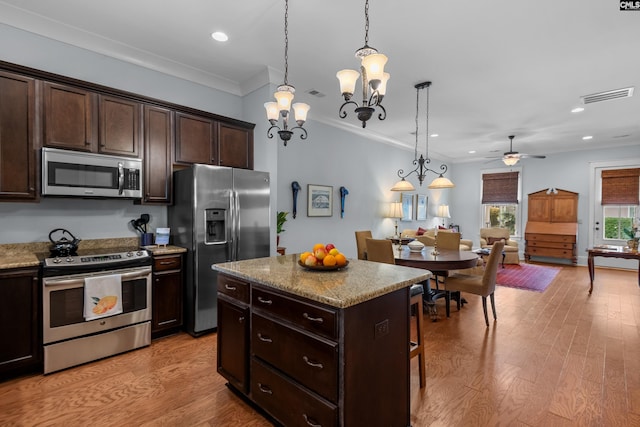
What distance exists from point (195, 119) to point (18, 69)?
1518 millimetres

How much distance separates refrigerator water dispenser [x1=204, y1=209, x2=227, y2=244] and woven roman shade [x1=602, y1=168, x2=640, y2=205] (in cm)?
896

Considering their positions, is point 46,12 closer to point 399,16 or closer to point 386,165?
point 399,16

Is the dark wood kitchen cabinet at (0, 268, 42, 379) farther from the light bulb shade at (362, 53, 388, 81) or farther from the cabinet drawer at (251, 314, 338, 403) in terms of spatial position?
the light bulb shade at (362, 53, 388, 81)

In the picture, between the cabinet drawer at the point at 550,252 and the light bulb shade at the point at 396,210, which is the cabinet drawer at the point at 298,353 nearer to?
the light bulb shade at the point at 396,210

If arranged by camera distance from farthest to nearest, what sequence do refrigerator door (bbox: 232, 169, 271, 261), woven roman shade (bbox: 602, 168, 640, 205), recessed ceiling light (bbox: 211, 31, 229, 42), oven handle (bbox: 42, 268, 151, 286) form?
woven roman shade (bbox: 602, 168, 640, 205)
refrigerator door (bbox: 232, 169, 271, 261)
recessed ceiling light (bbox: 211, 31, 229, 42)
oven handle (bbox: 42, 268, 151, 286)

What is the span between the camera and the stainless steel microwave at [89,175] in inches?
109

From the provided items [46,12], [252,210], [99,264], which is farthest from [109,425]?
[46,12]

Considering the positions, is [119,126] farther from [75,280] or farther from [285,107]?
[285,107]

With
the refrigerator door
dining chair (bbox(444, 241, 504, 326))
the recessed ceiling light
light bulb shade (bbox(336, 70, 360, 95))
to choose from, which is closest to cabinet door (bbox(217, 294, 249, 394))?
the refrigerator door

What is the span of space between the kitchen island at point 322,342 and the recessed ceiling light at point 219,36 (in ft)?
7.66

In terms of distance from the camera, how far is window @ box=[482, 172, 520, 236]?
351 inches

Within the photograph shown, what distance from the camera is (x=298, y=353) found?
1.73 meters

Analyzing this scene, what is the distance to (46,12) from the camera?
281 cm

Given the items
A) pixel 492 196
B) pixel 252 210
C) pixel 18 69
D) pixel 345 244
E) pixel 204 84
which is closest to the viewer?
pixel 18 69
